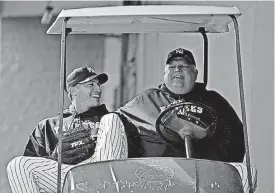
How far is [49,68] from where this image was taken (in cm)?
855

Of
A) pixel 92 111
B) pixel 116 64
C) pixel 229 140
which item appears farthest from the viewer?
pixel 116 64

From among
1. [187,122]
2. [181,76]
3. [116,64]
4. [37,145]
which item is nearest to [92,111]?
[37,145]

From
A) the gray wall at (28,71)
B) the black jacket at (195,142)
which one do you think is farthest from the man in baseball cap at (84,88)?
the gray wall at (28,71)

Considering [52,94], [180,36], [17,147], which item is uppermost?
[180,36]

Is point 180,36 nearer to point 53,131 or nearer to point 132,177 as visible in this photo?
point 53,131

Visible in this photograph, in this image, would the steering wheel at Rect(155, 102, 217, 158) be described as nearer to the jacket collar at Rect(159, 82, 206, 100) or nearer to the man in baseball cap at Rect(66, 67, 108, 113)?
the jacket collar at Rect(159, 82, 206, 100)

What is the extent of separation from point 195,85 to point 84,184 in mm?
1672

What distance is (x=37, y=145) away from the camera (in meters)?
5.04

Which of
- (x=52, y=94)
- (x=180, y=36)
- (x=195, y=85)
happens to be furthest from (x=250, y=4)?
(x=52, y=94)

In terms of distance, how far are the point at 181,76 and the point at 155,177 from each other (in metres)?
1.53

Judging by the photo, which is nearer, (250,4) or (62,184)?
(62,184)

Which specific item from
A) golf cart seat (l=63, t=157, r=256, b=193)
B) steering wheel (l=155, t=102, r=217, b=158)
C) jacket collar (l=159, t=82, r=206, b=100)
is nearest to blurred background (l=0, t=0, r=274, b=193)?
jacket collar (l=159, t=82, r=206, b=100)

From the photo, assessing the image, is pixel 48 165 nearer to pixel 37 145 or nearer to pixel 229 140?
pixel 37 145

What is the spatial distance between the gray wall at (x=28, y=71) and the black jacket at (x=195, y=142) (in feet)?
10.1
